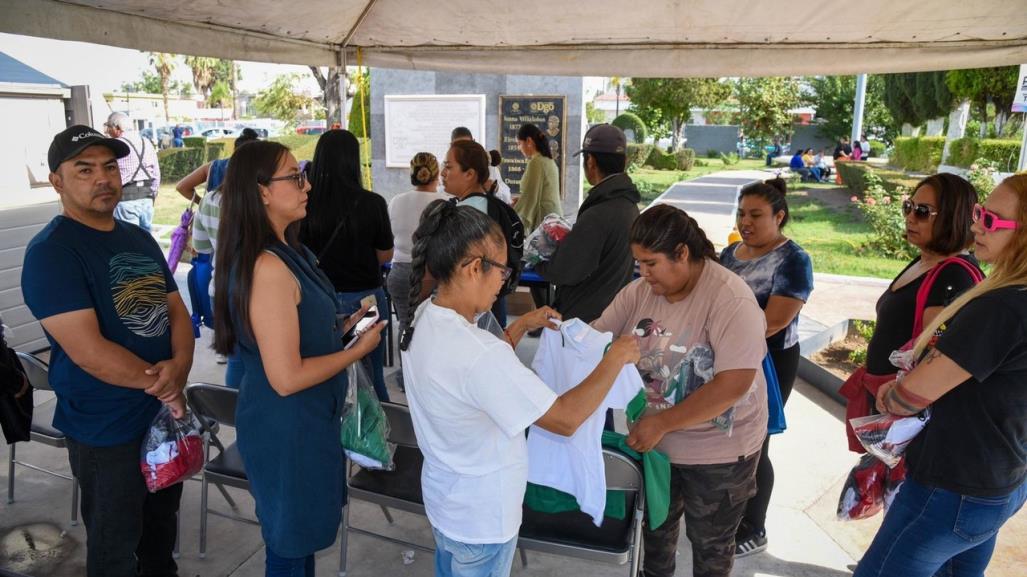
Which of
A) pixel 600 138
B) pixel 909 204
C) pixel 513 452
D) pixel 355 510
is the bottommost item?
pixel 355 510

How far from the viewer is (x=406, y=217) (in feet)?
14.6

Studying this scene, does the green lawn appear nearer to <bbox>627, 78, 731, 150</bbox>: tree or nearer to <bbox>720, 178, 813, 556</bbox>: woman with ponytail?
<bbox>720, 178, 813, 556</bbox>: woman with ponytail

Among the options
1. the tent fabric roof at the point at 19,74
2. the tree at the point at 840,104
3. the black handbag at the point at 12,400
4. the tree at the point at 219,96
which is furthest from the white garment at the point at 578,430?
the tree at the point at 219,96

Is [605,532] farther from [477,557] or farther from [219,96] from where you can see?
[219,96]

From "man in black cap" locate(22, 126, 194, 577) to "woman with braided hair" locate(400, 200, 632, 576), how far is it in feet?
3.49

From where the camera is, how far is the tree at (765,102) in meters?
32.7

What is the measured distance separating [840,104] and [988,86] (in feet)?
79.1

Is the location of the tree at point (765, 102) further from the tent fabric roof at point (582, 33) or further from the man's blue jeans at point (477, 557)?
the man's blue jeans at point (477, 557)

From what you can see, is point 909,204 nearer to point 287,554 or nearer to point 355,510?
point 287,554

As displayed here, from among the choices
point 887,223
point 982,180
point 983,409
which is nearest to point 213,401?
point 983,409

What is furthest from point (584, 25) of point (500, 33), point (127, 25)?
point (127, 25)

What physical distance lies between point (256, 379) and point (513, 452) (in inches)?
31.3

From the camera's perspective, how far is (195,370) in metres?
5.33

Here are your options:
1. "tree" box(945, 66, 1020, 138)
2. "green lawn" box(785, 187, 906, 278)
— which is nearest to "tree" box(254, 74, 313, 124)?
"green lawn" box(785, 187, 906, 278)
